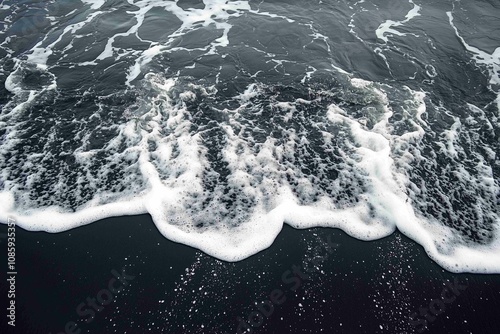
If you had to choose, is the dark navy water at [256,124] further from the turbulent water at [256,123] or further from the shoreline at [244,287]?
the shoreline at [244,287]

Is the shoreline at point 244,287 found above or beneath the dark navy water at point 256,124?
beneath

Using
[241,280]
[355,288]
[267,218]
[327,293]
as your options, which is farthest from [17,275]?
[355,288]

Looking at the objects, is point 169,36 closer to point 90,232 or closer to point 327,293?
point 90,232

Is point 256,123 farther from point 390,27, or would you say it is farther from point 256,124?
point 390,27

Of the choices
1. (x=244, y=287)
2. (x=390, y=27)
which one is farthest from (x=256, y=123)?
(x=390, y=27)

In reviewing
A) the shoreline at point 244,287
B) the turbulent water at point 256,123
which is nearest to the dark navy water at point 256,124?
the turbulent water at point 256,123

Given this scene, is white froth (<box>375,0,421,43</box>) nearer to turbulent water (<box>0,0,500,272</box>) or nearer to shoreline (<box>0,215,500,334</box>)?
turbulent water (<box>0,0,500,272</box>)

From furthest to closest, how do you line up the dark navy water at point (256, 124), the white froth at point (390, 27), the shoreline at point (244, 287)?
the white froth at point (390, 27)
the dark navy water at point (256, 124)
the shoreline at point (244, 287)

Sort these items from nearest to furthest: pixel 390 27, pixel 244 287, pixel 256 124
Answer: pixel 244 287
pixel 256 124
pixel 390 27
